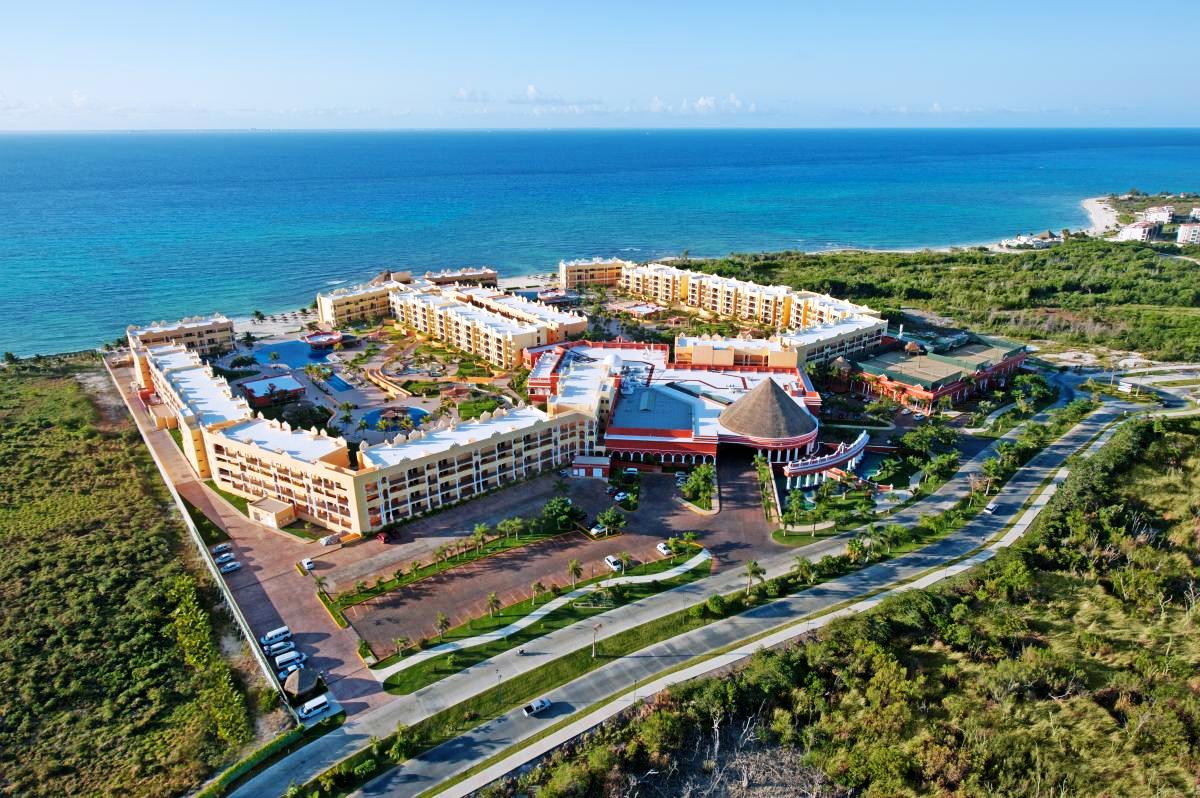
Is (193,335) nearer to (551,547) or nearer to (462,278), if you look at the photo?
(462,278)

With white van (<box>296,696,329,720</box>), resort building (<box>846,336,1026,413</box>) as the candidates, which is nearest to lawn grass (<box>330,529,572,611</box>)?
white van (<box>296,696,329,720</box>)

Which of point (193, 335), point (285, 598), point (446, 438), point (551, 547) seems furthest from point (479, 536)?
point (193, 335)

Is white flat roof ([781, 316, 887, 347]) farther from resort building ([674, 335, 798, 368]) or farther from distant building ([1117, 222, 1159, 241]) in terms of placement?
distant building ([1117, 222, 1159, 241])

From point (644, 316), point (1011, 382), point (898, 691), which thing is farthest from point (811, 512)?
point (644, 316)

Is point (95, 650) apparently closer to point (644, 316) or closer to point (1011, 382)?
point (644, 316)

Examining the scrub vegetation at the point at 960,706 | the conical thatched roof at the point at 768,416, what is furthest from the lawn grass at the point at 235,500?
the conical thatched roof at the point at 768,416

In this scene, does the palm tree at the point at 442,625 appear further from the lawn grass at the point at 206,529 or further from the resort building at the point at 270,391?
the resort building at the point at 270,391
